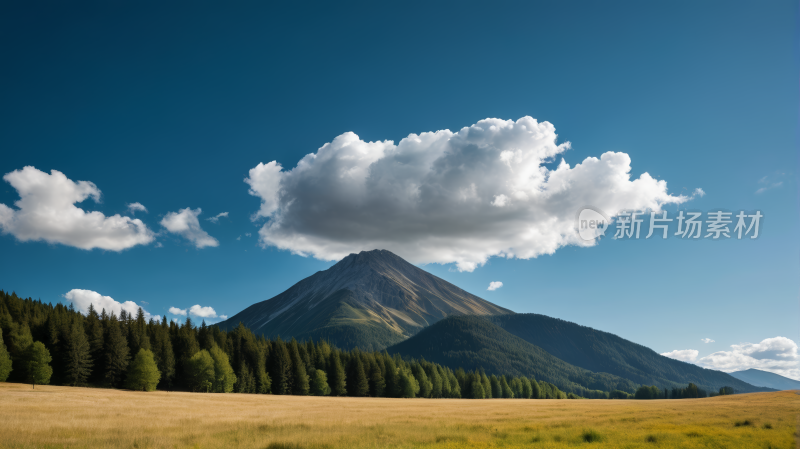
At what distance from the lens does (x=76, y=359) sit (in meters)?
78.8

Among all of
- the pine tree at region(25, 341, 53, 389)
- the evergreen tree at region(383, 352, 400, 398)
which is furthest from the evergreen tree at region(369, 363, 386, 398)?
the pine tree at region(25, 341, 53, 389)

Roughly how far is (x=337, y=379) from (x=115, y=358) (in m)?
49.5

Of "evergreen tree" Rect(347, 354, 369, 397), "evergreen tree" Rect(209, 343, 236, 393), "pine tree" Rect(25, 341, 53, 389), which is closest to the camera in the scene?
"pine tree" Rect(25, 341, 53, 389)

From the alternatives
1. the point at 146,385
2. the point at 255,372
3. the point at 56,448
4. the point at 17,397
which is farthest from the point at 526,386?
the point at 56,448

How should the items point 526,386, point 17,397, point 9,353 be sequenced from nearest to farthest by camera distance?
point 17,397 → point 9,353 → point 526,386

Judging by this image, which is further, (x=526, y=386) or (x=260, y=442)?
(x=526, y=386)

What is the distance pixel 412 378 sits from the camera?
121875 mm

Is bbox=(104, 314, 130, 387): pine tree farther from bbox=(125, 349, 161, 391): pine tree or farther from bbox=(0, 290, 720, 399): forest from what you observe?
bbox=(125, 349, 161, 391): pine tree

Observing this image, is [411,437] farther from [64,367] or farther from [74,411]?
[64,367]

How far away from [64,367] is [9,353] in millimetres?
8867

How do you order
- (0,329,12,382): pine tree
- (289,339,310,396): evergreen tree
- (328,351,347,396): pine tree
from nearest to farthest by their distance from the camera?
(0,329,12,382): pine tree, (289,339,310,396): evergreen tree, (328,351,347,396): pine tree

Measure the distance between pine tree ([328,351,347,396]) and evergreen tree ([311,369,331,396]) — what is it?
325 cm

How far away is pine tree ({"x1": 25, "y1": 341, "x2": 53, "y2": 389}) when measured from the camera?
7444 cm

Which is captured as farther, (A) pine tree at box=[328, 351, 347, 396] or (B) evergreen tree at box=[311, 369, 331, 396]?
(A) pine tree at box=[328, 351, 347, 396]
